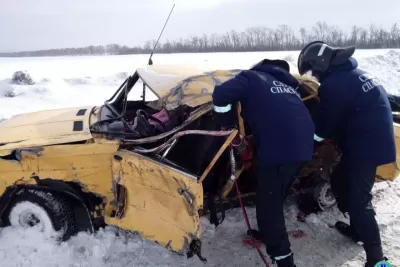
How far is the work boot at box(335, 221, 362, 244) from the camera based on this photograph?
3779 mm

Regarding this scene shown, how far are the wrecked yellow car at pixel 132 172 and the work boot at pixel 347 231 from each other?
39.3 inches

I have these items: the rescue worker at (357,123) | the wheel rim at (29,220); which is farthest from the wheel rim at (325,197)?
the wheel rim at (29,220)

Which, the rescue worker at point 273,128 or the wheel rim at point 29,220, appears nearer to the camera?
the rescue worker at point 273,128

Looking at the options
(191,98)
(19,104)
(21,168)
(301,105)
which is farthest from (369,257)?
(19,104)

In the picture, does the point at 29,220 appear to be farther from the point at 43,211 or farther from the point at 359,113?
the point at 359,113

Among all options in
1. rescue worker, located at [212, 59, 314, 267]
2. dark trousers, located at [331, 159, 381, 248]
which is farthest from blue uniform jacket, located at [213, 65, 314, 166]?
dark trousers, located at [331, 159, 381, 248]

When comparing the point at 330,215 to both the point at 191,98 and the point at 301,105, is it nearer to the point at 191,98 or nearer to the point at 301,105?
the point at 301,105

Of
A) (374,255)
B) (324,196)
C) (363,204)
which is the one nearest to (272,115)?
(363,204)

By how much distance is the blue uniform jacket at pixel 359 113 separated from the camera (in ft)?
10.3

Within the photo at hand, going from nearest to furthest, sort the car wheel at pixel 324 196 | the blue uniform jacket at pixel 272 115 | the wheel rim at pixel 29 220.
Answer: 1. the blue uniform jacket at pixel 272 115
2. the wheel rim at pixel 29 220
3. the car wheel at pixel 324 196

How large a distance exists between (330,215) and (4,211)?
337 centimetres

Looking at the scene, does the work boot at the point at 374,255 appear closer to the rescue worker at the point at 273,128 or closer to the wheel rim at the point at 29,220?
the rescue worker at the point at 273,128

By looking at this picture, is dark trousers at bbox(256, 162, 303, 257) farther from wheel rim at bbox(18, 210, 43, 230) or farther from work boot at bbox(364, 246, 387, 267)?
wheel rim at bbox(18, 210, 43, 230)

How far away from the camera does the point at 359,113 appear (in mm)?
3154
